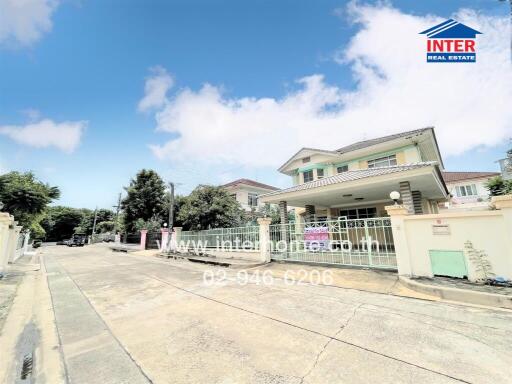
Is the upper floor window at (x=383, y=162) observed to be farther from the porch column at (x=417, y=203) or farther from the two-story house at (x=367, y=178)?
the porch column at (x=417, y=203)

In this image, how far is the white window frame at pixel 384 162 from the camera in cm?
1509

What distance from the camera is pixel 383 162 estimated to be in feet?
51.1

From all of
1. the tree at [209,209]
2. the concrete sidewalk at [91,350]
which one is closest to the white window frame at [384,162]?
the tree at [209,209]

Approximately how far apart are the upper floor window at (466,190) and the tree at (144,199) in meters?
36.9

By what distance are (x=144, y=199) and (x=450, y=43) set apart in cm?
2988

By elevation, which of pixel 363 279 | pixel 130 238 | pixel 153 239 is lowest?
pixel 363 279

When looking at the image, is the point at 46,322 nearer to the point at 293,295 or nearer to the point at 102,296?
the point at 102,296

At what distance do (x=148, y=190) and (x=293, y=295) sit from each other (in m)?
27.3

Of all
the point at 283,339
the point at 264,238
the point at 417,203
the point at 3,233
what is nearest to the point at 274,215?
the point at 264,238

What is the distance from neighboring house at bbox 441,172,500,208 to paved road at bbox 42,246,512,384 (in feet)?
95.5

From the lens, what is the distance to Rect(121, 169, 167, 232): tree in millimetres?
28406

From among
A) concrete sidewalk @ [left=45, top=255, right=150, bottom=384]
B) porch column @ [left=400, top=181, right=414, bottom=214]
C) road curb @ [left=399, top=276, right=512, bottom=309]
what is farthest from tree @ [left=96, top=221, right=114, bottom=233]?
road curb @ [left=399, top=276, right=512, bottom=309]

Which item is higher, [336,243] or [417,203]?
[417,203]

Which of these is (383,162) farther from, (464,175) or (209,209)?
(464,175)
